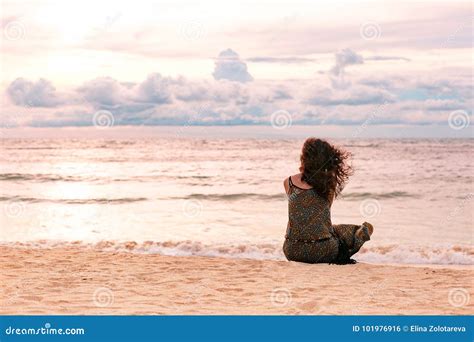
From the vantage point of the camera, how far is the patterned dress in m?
7.53

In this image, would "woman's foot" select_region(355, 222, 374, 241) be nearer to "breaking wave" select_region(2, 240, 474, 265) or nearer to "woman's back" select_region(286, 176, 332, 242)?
"woman's back" select_region(286, 176, 332, 242)

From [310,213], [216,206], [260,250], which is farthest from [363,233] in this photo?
[216,206]

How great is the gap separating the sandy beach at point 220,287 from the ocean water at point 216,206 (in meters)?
2.19

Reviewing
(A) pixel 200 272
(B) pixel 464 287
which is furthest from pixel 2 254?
(B) pixel 464 287

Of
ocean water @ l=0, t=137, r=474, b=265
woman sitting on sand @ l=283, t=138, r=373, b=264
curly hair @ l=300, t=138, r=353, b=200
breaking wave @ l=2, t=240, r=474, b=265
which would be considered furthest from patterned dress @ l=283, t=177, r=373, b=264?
ocean water @ l=0, t=137, r=474, b=265

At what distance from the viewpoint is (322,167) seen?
7473mm

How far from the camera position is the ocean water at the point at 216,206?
11625 millimetres

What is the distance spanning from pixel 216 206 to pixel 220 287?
10952 mm

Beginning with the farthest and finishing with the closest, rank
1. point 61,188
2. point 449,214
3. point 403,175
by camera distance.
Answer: point 403,175
point 61,188
point 449,214

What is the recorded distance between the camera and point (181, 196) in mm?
20672

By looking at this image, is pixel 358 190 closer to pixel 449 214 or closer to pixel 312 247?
pixel 449 214

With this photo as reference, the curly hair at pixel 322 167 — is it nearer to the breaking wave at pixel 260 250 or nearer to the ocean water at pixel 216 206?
the breaking wave at pixel 260 250

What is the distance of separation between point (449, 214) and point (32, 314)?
12638 millimetres

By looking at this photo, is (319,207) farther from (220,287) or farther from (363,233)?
(220,287)
